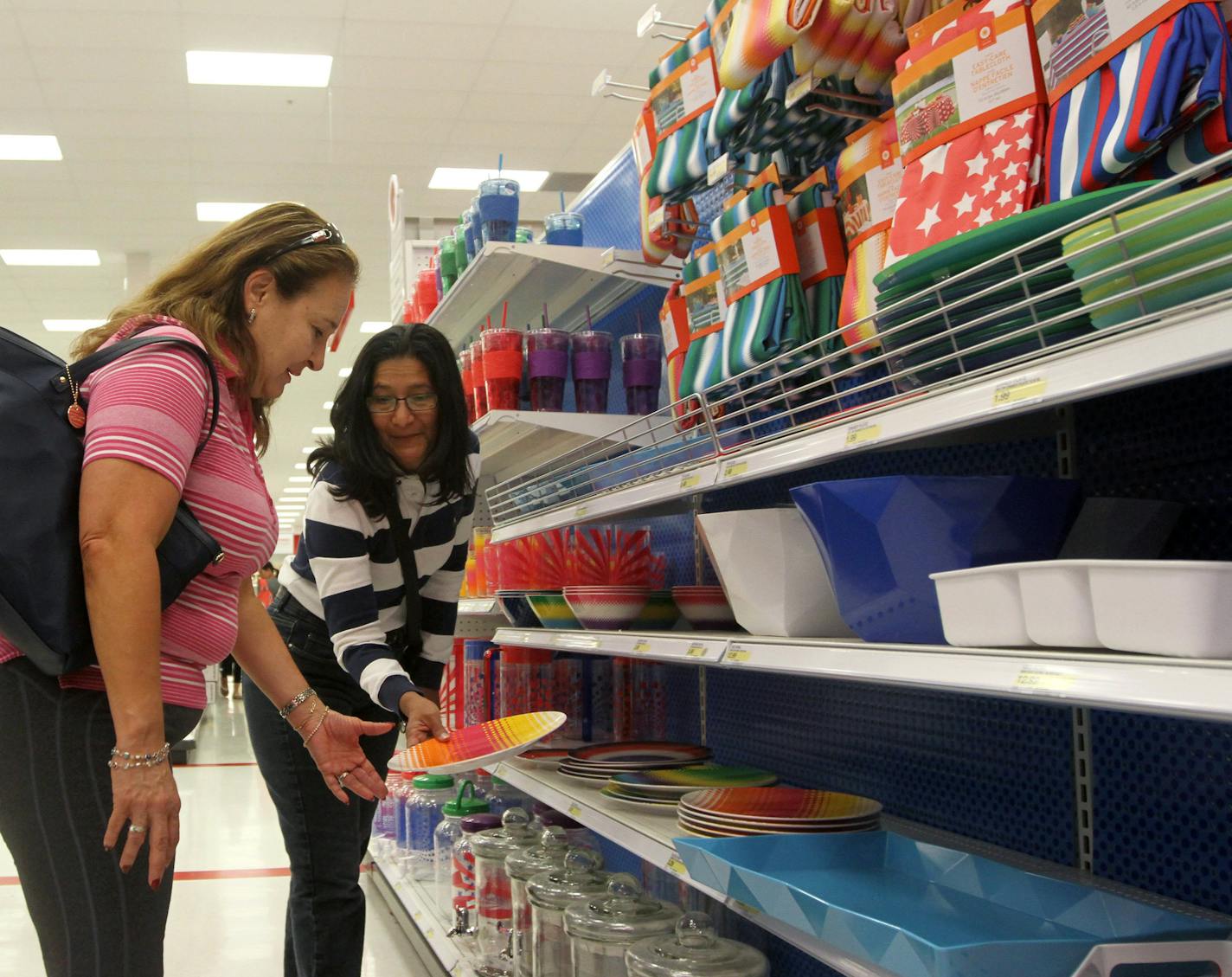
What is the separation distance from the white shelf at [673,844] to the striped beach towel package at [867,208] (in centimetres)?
73

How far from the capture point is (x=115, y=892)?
1361 millimetres

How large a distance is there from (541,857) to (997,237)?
1.83 meters

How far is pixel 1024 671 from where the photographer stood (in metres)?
1.01

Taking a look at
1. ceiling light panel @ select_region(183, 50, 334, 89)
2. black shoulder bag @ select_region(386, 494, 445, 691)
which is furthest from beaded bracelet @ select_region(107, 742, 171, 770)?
ceiling light panel @ select_region(183, 50, 334, 89)

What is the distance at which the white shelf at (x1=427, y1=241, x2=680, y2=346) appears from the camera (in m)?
2.76

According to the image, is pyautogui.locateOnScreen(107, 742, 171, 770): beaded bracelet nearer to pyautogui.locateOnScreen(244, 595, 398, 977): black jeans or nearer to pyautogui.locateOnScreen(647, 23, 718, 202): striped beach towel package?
pyautogui.locateOnScreen(244, 595, 398, 977): black jeans

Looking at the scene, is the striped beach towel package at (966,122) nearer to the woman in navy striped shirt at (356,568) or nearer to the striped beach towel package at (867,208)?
the striped beach towel package at (867,208)

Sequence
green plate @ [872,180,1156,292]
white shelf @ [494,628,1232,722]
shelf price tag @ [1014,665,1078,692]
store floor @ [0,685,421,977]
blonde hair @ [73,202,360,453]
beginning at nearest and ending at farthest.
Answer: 1. white shelf @ [494,628,1232,722]
2. shelf price tag @ [1014,665,1078,692]
3. green plate @ [872,180,1156,292]
4. blonde hair @ [73,202,360,453]
5. store floor @ [0,685,421,977]

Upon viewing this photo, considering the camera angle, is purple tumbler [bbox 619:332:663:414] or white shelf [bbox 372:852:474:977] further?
white shelf [bbox 372:852:474:977]

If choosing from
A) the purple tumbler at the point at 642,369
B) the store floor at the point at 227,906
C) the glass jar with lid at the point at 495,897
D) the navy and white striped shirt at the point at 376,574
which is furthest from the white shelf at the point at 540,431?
the store floor at the point at 227,906

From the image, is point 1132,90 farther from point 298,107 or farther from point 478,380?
point 298,107

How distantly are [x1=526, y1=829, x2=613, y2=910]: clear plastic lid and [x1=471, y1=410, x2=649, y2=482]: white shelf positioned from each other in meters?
0.85

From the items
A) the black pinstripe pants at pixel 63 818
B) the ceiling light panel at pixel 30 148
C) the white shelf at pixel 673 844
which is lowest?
the white shelf at pixel 673 844

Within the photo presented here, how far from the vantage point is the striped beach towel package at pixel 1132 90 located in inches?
41.7
